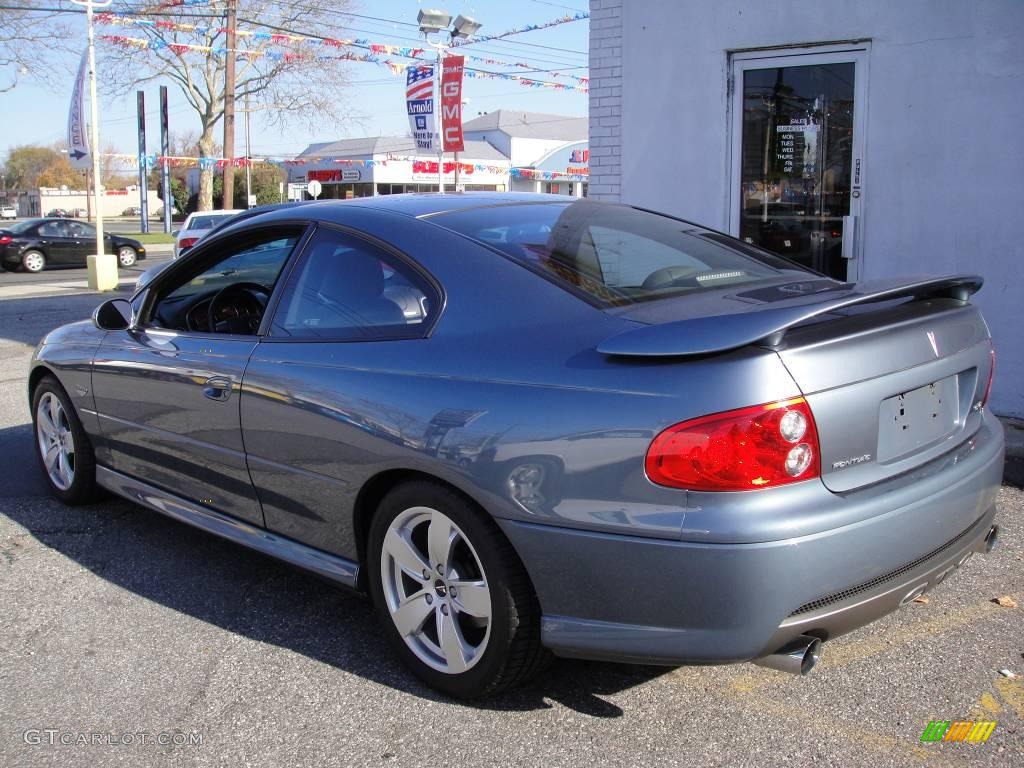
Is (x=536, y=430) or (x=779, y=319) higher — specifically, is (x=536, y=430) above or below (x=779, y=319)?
below

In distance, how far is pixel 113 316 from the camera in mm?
4578

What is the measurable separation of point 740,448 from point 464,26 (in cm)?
1701

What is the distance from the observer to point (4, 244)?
2641cm

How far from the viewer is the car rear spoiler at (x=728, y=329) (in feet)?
8.20

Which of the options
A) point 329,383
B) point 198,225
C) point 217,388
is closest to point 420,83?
point 198,225

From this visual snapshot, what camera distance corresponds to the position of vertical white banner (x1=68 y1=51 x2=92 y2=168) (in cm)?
2000

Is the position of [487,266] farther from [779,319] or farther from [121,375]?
[121,375]

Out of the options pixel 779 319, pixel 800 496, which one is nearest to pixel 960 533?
pixel 800 496

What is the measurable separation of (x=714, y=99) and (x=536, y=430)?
5557mm

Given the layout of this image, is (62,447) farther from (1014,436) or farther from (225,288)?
(1014,436)

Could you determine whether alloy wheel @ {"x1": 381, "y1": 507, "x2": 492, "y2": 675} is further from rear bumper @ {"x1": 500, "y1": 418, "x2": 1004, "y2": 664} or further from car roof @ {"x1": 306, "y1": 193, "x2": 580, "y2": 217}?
car roof @ {"x1": 306, "y1": 193, "x2": 580, "y2": 217}

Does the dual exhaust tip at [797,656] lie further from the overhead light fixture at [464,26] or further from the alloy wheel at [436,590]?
the overhead light fixture at [464,26]

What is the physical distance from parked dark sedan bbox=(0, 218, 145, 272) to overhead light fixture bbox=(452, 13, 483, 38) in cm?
1370

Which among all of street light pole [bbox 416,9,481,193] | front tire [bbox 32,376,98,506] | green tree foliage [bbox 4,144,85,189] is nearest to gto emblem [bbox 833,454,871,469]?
front tire [bbox 32,376,98,506]
